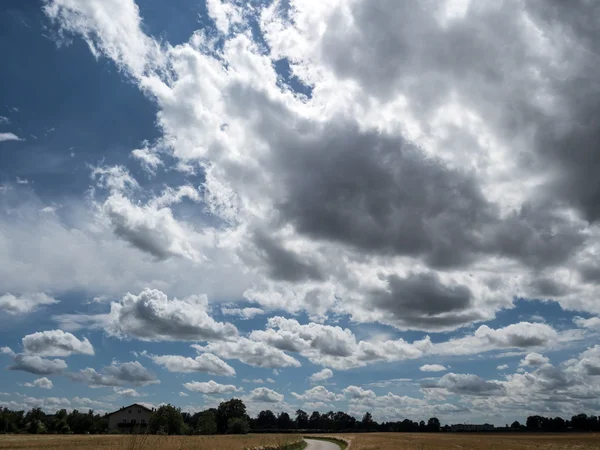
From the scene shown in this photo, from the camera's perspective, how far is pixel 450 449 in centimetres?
4988

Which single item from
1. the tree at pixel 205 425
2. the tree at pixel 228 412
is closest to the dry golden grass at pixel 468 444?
the tree at pixel 205 425

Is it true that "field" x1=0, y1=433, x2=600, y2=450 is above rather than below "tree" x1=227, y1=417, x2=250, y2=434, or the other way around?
above

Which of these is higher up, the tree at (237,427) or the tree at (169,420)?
the tree at (169,420)

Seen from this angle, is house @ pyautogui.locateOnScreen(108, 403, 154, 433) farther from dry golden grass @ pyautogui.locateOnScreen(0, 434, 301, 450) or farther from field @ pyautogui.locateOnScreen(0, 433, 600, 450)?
dry golden grass @ pyautogui.locateOnScreen(0, 434, 301, 450)

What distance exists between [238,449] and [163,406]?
64.4 m

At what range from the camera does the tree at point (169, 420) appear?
305 ft

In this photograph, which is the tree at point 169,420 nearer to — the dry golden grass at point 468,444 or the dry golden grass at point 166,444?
the dry golden grass at point 468,444

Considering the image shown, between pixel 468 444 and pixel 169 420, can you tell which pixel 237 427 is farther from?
pixel 468 444

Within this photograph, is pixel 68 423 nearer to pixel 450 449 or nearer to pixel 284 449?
pixel 284 449

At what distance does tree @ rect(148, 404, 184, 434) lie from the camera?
92.8 m

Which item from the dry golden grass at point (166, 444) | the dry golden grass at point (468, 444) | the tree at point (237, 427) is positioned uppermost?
the dry golden grass at point (166, 444)

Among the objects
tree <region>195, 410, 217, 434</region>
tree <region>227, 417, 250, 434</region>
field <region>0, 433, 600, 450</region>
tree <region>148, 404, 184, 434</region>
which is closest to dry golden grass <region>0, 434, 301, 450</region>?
field <region>0, 433, 600, 450</region>

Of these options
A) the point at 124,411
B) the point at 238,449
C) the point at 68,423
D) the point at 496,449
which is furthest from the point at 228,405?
the point at 238,449

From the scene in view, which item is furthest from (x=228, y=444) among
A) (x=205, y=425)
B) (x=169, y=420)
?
(x=205, y=425)
